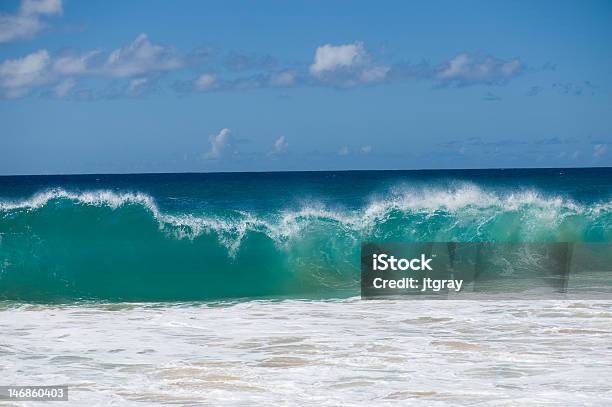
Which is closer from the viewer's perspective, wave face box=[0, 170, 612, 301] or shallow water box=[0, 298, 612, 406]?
shallow water box=[0, 298, 612, 406]

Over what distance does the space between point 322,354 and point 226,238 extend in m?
11.4

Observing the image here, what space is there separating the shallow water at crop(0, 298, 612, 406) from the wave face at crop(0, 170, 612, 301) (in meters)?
3.72

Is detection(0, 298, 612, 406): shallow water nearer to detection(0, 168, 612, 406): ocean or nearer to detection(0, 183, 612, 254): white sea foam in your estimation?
detection(0, 168, 612, 406): ocean

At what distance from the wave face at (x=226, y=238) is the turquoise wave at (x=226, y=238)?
3 centimetres

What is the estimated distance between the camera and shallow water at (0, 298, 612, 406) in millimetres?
6891

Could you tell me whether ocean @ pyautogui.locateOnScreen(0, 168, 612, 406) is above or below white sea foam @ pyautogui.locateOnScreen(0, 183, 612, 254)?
below

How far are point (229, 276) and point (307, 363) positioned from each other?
9978 mm

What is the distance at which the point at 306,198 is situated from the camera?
48250 mm

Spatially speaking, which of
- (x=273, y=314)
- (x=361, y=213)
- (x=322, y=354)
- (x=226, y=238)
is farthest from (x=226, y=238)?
(x=322, y=354)

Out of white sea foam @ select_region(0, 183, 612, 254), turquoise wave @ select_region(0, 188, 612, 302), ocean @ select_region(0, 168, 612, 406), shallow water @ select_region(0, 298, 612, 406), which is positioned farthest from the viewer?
white sea foam @ select_region(0, 183, 612, 254)

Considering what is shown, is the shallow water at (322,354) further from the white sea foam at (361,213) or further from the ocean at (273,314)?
the white sea foam at (361,213)

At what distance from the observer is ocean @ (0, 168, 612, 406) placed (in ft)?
23.6

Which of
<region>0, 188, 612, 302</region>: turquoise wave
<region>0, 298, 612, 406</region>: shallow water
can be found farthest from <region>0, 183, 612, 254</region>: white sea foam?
<region>0, 298, 612, 406</region>: shallow water

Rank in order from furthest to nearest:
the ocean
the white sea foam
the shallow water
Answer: the white sea foam, the ocean, the shallow water
